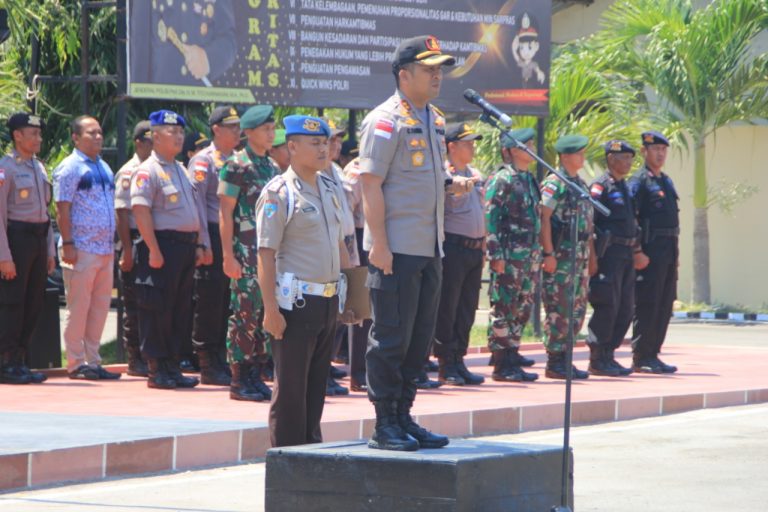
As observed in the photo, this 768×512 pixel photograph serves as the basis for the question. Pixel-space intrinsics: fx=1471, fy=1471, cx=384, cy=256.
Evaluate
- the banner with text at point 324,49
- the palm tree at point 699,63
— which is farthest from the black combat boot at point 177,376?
the palm tree at point 699,63

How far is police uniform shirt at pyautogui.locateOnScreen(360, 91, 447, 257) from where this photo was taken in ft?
20.8

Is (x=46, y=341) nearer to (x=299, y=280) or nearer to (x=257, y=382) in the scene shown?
(x=257, y=382)

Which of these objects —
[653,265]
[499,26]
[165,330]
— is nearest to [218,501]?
[165,330]

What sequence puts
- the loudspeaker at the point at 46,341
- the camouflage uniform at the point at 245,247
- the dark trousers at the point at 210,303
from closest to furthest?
1. the camouflage uniform at the point at 245,247
2. the dark trousers at the point at 210,303
3. the loudspeaker at the point at 46,341

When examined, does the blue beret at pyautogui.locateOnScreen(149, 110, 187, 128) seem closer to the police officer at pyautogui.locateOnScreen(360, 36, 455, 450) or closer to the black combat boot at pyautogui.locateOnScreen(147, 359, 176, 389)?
the black combat boot at pyautogui.locateOnScreen(147, 359, 176, 389)

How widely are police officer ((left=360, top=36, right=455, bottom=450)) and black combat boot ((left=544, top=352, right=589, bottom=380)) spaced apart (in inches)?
220

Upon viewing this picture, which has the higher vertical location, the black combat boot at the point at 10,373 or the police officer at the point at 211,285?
the police officer at the point at 211,285

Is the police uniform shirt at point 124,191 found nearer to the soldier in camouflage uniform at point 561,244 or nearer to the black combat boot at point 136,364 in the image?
the black combat boot at point 136,364

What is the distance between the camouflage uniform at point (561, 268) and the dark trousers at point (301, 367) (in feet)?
15.9

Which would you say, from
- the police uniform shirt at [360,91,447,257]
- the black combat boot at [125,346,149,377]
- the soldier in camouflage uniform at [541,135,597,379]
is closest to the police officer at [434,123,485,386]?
the soldier in camouflage uniform at [541,135,597,379]

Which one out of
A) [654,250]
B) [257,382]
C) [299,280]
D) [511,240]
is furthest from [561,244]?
[299,280]

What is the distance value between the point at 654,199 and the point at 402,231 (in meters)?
6.29

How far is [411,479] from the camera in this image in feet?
19.1

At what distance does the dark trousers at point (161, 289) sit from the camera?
10.2m
